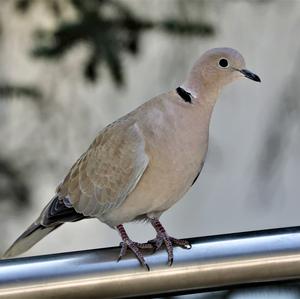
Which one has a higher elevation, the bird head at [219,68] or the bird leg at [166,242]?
the bird head at [219,68]

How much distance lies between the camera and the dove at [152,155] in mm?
1011

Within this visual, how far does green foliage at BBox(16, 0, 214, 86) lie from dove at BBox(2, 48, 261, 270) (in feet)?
1.93

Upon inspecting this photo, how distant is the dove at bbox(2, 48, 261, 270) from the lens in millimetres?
1011

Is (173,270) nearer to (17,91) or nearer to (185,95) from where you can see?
(185,95)

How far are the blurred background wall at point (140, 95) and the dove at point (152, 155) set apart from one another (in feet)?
1.99

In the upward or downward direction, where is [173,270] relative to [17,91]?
downward

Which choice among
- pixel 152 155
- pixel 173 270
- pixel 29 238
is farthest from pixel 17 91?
pixel 173 270

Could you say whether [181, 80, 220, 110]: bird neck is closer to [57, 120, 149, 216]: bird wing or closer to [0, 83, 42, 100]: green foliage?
[57, 120, 149, 216]: bird wing

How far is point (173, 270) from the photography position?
29.1 inches

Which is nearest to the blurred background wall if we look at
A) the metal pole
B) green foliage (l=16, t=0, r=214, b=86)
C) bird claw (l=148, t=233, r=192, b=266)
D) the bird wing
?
green foliage (l=16, t=0, r=214, b=86)

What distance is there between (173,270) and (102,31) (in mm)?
Answer: 976

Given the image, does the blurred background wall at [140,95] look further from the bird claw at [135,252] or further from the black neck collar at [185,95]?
the bird claw at [135,252]

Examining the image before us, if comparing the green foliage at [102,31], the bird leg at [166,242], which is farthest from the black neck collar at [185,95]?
the green foliage at [102,31]

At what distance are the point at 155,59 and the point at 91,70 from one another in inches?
27.4
